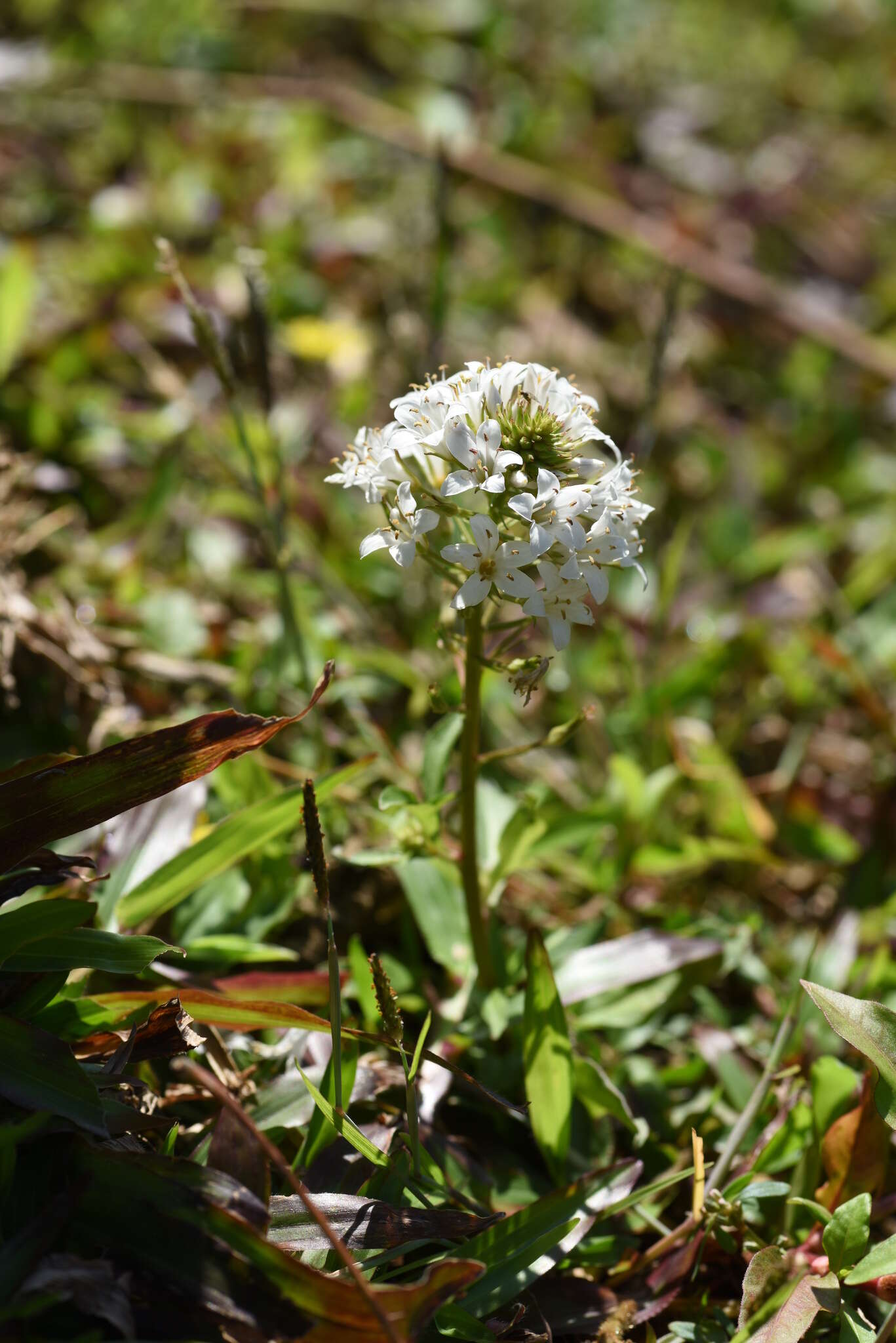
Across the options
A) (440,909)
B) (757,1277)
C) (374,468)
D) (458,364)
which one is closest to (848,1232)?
(757,1277)

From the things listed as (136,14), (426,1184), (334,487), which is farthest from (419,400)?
(136,14)

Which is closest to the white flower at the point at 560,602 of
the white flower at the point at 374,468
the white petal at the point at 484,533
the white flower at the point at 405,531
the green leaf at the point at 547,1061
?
the white petal at the point at 484,533

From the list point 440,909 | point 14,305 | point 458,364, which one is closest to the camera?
point 440,909

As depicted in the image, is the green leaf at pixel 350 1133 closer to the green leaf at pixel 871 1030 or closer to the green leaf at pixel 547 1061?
the green leaf at pixel 547 1061

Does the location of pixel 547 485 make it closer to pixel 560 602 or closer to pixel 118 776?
pixel 560 602

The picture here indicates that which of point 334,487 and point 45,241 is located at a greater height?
point 45,241

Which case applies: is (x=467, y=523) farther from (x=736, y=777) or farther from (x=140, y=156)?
(x=140, y=156)
